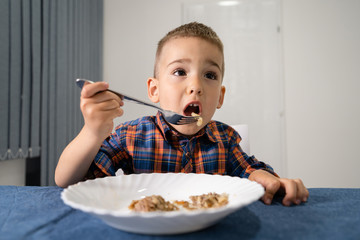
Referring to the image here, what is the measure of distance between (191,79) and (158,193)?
411mm

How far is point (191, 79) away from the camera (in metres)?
0.83

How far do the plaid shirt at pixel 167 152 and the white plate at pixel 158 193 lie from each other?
0.97ft

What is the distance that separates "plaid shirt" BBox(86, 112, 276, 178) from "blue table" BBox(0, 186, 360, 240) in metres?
0.33

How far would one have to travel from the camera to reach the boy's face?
83cm

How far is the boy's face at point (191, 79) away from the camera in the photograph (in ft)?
2.72

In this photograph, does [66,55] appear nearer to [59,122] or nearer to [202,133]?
[59,122]

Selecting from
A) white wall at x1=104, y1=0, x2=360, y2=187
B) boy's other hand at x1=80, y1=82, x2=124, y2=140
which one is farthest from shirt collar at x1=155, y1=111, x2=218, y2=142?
white wall at x1=104, y1=0, x2=360, y2=187

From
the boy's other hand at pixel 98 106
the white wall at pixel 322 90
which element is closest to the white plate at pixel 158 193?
the boy's other hand at pixel 98 106

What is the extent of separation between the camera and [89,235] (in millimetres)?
354

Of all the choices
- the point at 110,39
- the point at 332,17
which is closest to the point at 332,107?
the point at 332,17

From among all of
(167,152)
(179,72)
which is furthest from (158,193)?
(179,72)

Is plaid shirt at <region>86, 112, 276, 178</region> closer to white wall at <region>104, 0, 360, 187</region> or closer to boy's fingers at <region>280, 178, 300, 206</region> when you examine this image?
boy's fingers at <region>280, 178, 300, 206</region>

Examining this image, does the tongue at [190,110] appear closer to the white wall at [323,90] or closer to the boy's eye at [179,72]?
the boy's eye at [179,72]

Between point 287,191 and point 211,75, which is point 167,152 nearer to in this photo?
point 211,75
